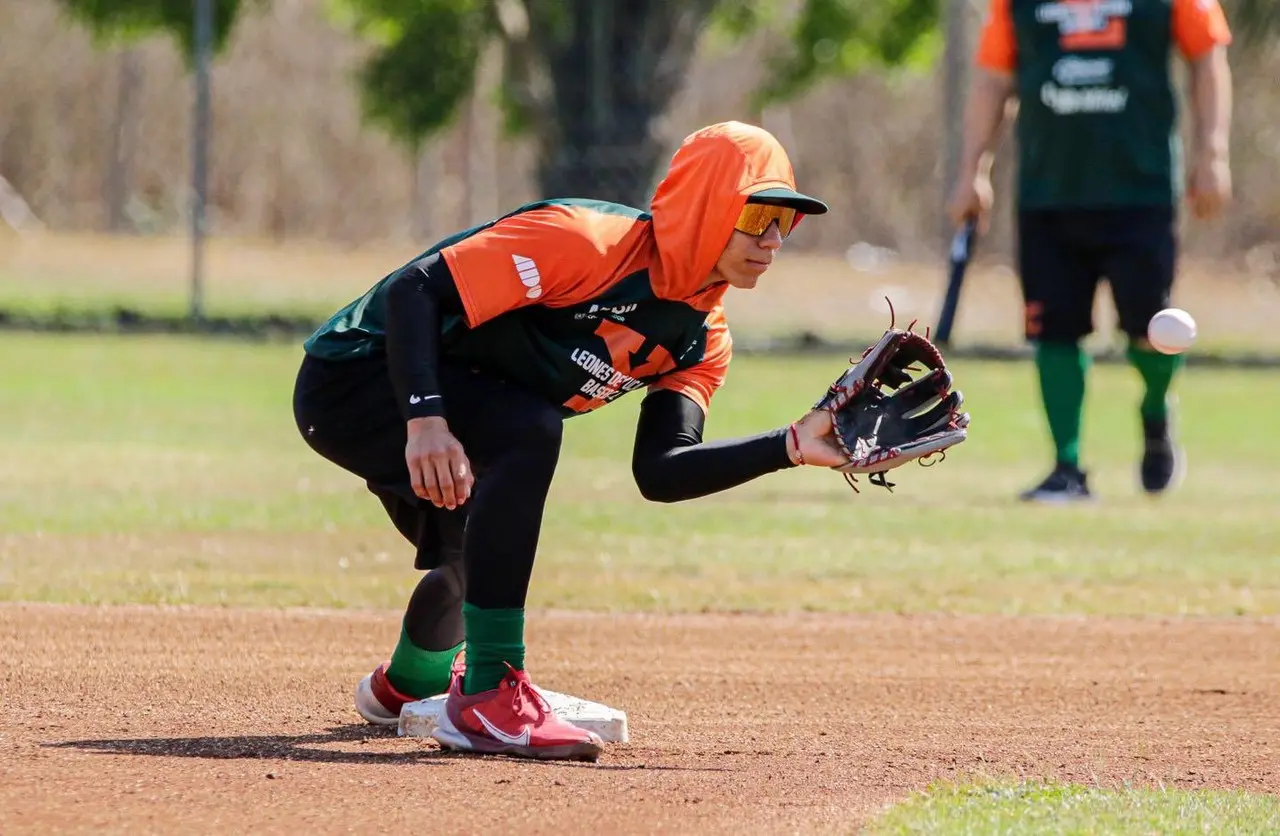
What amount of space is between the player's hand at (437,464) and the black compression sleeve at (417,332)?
0.11ft

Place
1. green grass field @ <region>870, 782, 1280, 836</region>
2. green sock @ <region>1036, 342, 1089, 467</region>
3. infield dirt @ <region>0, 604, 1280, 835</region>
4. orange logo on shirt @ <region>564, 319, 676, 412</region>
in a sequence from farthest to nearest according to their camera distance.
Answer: green sock @ <region>1036, 342, 1089, 467</region>, orange logo on shirt @ <region>564, 319, 676, 412</region>, infield dirt @ <region>0, 604, 1280, 835</region>, green grass field @ <region>870, 782, 1280, 836</region>

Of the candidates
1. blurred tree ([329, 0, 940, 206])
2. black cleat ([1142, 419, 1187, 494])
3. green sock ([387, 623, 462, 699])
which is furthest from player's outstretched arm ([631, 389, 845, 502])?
blurred tree ([329, 0, 940, 206])

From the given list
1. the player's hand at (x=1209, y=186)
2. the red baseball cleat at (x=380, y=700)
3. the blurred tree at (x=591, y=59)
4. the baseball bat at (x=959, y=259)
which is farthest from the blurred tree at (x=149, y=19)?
the red baseball cleat at (x=380, y=700)

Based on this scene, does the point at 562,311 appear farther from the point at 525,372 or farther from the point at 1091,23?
the point at 1091,23

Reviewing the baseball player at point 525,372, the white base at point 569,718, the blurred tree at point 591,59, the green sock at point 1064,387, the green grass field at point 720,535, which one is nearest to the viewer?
the baseball player at point 525,372

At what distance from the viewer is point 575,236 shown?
4484mm

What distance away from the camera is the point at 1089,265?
372 inches

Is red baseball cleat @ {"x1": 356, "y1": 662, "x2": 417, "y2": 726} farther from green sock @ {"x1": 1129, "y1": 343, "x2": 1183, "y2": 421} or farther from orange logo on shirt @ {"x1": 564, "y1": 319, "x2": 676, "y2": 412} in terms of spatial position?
green sock @ {"x1": 1129, "y1": 343, "x2": 1183, "y2": 421}

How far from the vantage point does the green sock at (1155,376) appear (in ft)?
30.9

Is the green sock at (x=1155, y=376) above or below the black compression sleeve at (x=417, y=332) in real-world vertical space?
below

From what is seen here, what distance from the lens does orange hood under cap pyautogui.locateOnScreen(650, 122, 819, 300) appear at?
176 inches

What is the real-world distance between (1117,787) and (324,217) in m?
27.2

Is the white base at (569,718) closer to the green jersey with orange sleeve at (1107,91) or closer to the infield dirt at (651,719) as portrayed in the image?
the infield dirt at (651,719)

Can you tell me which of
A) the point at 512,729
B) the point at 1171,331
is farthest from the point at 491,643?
the point at 1171,331
